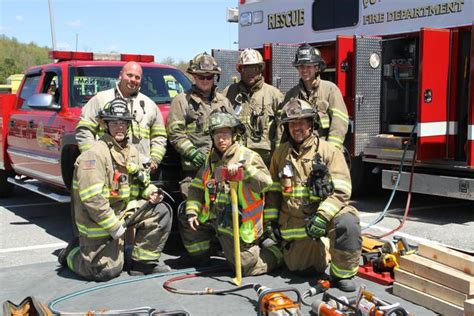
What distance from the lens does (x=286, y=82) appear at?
8.93 m

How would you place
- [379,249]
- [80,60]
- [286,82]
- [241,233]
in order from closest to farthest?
[241,233] → [379,249] → [80,60] → [286,82]

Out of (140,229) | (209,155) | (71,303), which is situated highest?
(209,155)

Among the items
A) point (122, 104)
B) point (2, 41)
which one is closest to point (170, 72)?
point (122, 104)

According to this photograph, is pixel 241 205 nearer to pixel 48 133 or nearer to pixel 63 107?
pixel 63 107

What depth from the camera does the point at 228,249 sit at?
15.9 feet

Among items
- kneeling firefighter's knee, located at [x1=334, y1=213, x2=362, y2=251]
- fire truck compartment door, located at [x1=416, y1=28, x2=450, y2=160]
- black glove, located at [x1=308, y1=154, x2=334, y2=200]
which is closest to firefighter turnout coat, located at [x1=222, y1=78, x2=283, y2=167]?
black glove, located at [x1=308, y1=154, x2=334, y2=200]

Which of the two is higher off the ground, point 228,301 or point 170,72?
point 170,72

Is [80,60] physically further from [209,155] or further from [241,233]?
[241,233]

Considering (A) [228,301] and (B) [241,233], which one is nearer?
(A) [228,301]

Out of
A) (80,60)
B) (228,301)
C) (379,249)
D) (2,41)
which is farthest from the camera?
(2,41)

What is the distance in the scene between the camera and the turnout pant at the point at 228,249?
4793 millimetres

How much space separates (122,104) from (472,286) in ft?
9.63

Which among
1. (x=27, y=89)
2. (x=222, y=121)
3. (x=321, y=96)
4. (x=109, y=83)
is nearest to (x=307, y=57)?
(x=321, y=96)

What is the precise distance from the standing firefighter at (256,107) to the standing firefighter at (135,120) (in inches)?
31.4
